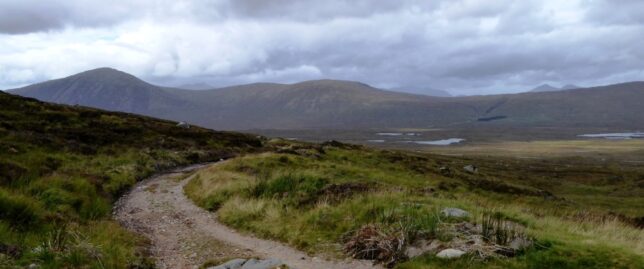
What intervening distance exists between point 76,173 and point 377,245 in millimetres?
19288

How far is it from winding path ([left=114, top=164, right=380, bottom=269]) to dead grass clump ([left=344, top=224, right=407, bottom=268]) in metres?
0.35

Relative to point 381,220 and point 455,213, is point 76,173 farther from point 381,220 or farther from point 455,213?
point 455,213

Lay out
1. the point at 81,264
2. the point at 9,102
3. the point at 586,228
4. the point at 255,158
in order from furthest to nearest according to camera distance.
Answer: the point at 9,102
the point at 255,158
the point at 586,228
the point at 81,264

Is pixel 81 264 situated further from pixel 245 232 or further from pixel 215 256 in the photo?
pixel 245 232

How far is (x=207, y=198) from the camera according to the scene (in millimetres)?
23734

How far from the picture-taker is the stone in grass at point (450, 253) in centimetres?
1251

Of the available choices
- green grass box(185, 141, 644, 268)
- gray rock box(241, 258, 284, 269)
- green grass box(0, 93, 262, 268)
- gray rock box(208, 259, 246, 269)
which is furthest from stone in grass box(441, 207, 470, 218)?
green grass box(0, 93, 262, 268)

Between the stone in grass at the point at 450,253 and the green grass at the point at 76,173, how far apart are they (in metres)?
7.65

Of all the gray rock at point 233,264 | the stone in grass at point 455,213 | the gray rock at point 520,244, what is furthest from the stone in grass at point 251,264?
the gray rock at point 520,244

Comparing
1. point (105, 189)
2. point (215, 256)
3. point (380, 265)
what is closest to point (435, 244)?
point (380, 265)

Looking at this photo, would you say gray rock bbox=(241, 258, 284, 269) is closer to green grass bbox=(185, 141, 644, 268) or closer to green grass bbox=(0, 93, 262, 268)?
green grass bbox=(185, 141, 644, 268)

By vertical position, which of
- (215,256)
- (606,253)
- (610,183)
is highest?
(606,253)

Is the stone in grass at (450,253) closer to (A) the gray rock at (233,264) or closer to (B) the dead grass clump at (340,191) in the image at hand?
(A) the gray rock at (233,264)

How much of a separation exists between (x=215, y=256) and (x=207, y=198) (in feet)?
30.2
